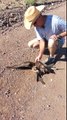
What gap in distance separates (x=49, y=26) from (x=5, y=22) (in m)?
1.74

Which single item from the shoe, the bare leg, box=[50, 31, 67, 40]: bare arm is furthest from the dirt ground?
box=[50, 31, 67, 40]: bare arm

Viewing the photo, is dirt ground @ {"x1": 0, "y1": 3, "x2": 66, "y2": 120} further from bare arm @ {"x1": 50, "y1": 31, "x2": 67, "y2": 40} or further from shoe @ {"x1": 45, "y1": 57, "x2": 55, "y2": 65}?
bare arm @ {"x1": 50, "y1": 31, "x2": 67, "y2": 40}

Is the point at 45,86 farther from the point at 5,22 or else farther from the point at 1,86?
the point at 5,22

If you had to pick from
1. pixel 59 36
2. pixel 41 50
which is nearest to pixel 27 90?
pixel 41 50

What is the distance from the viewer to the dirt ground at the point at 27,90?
4238 millimetres

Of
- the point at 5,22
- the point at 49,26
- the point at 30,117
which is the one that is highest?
the point at 49,26

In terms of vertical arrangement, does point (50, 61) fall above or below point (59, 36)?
below

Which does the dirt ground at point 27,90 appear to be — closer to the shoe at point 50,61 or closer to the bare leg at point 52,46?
the shoe at point 50,61

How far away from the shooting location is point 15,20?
622cm

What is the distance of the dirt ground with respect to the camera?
167 inches

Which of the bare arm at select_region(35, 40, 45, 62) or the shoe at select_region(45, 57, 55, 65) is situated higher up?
the bare arm at select_region(35, 40, 45, 62)

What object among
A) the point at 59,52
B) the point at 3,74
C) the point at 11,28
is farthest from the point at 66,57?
the point at 11,28

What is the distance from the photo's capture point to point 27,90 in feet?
15.1

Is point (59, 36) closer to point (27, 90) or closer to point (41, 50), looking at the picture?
point (41, 50)
